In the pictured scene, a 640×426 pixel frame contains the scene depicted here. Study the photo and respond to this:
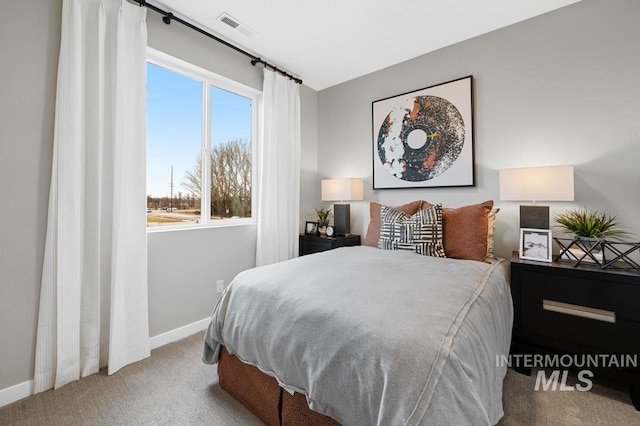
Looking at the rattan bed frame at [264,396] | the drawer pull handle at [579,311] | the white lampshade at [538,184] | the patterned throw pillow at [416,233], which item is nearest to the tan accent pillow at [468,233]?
the patterned throw pillow at [416,233]

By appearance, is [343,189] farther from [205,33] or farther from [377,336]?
[377,336]

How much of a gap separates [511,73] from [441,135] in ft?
2.37

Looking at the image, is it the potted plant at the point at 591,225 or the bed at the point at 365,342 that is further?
the potted plant at the point at 591,225

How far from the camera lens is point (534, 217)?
2135mm

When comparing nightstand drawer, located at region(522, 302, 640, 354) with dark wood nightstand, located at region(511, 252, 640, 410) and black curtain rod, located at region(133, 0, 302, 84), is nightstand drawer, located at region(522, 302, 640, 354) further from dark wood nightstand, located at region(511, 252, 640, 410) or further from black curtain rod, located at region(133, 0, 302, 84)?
black curtain rod, located at region(133, 0, 302, 84)

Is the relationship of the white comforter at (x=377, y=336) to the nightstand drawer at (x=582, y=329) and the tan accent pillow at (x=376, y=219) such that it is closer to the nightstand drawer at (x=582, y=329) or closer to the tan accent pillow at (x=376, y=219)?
the nightstand drawer at (x=582, y=329)

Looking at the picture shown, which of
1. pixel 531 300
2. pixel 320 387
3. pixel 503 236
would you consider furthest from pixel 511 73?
pixel 320 387

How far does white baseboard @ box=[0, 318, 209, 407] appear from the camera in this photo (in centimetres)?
160

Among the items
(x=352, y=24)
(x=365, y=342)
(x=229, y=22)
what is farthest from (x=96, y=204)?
(x=352, y=24)

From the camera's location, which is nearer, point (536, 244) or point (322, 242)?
point (536, 244)

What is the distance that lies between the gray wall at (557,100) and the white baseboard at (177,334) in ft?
8.05

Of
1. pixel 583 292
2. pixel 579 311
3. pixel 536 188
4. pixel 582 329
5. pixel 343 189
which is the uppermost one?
pixel 343 189

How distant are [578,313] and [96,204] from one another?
3.17 meters

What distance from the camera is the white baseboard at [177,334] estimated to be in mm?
2266
